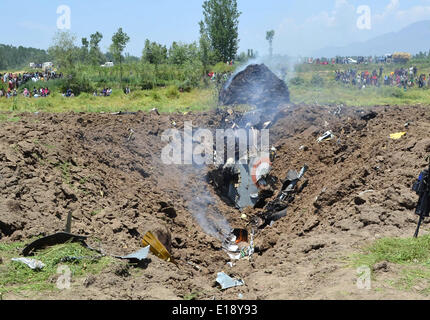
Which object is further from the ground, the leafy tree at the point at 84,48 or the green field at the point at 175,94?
the leafy tree at the point at 84,48

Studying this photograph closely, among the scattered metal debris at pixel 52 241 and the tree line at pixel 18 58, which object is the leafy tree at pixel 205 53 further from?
the tree line at pixel 18 58

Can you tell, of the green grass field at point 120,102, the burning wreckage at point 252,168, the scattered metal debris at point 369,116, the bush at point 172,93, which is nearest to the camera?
the burning wreckage at point 252,168

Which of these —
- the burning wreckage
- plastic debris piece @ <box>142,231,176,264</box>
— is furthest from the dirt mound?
plastic debris piece @ <box>142,231,176,264</box>

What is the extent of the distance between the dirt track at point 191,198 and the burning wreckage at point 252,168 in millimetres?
436

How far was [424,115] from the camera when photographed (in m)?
13.5

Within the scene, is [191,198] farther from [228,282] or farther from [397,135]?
[397,135]

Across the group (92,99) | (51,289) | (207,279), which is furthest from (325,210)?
(92,99)

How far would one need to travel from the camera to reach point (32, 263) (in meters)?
5.58

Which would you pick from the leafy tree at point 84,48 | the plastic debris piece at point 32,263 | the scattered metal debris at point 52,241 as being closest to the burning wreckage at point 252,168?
the scattered metal debris at point 52,241

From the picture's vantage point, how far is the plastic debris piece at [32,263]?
5.54m

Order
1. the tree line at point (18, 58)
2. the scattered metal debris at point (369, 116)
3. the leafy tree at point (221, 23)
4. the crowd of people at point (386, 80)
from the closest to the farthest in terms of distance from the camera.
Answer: the scattered metal debris at point (369, 116), the crowd of people at point (386, 80), the leafy tree at point (221, 23), the tree line at point (18, 58)

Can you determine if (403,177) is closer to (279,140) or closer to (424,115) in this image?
(424,115)

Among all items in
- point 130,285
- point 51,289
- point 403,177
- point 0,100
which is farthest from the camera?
point 0,100

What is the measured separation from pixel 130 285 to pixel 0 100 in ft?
75.5
